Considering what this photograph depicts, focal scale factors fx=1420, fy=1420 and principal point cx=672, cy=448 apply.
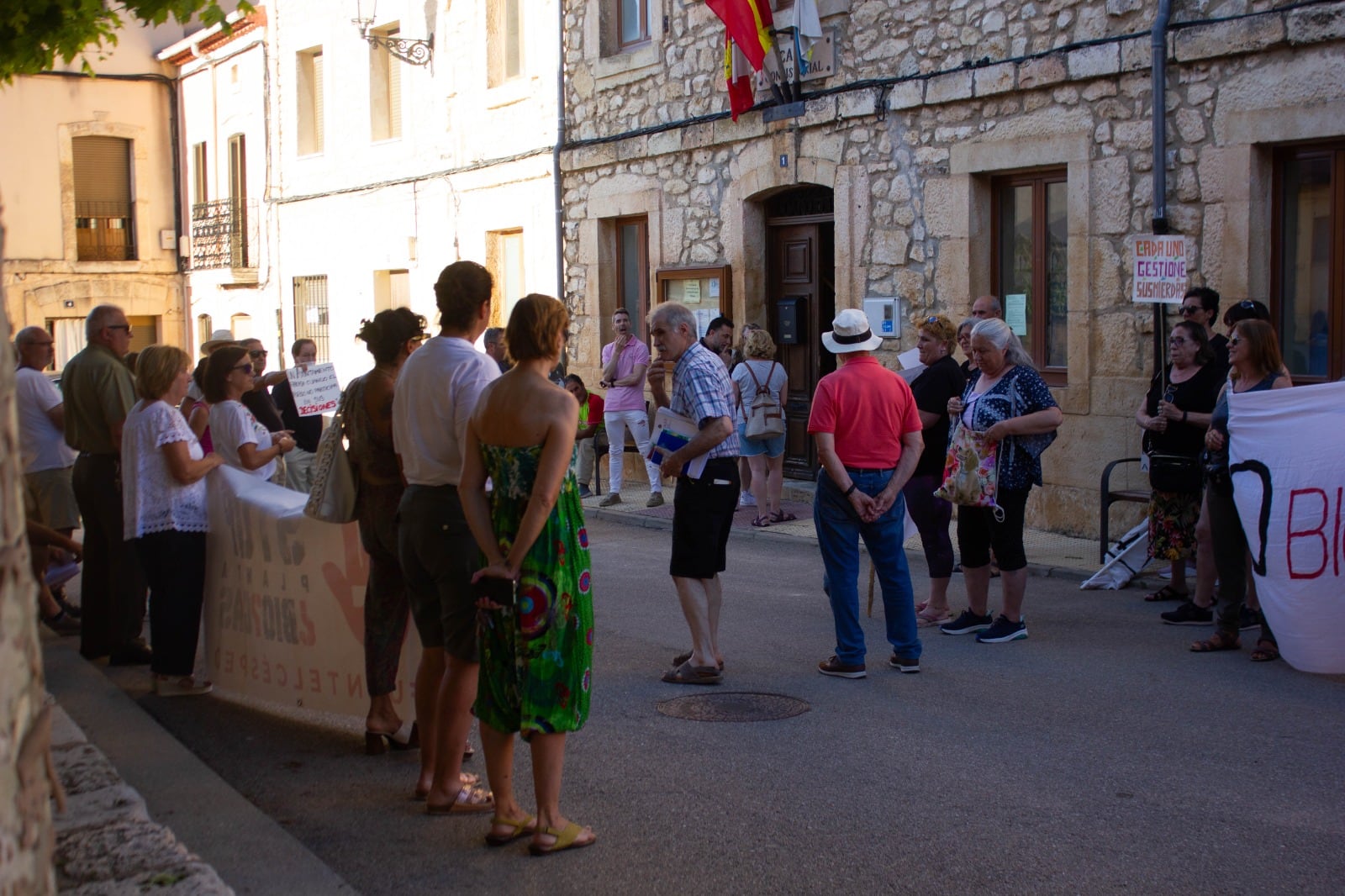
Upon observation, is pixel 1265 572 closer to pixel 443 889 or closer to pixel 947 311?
pixel 443 889

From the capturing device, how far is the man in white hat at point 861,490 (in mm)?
6762

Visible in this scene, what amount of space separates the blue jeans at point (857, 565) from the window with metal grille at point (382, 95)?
1611cm

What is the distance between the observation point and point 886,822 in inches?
183

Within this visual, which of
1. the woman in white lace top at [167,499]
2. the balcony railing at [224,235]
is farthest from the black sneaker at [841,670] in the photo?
the balcony railing at [224,235]

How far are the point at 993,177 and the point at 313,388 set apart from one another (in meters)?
5.99

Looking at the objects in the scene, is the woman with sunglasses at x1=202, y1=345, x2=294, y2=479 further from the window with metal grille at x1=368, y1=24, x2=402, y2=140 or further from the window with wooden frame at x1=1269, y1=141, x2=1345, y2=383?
the window with metal grille at x1=368, y1=24, x2=402, y2=140

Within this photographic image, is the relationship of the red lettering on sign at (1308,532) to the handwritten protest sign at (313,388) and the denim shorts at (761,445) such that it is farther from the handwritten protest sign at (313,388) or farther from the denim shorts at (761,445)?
the handwritten protest sign at (313,388)

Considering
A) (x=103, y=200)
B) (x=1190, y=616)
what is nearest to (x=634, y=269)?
(x=1190, y=616)

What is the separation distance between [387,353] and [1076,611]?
4.84 meters

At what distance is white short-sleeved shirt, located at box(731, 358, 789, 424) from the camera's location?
1223 cm

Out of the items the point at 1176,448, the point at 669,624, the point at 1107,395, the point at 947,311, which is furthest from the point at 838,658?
the point at 947,311

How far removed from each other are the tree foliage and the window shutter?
79.5 feet

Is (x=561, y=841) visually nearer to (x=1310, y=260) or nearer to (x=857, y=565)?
(x=857, y=565)

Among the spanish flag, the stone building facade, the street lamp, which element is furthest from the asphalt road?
the street lamp
